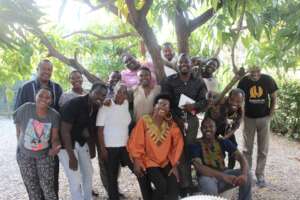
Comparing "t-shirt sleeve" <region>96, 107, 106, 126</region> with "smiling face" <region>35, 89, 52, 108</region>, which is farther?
"t-shirt sleeve" <region>96, 107, 106, 126</region>

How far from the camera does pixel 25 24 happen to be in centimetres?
215

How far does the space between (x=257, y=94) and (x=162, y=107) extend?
2054 mm

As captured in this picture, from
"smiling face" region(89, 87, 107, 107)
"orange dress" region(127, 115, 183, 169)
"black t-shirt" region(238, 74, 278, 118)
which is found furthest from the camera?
"black t-shirt" region(238, 74, 278, 118)

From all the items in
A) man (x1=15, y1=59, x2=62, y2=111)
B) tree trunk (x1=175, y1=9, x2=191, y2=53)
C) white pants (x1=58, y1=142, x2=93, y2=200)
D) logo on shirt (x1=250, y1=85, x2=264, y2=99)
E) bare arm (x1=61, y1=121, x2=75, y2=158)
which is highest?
tree trunk (x1=175, y1=9, x2=191, y2=53)

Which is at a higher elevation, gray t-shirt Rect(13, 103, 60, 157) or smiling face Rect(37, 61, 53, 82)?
smiling face Rect(37, 61, 53, 82)

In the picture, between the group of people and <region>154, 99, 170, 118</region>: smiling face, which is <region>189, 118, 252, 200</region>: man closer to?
the group of people

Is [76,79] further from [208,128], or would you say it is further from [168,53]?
[208,128]

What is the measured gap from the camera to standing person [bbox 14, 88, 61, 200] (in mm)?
4195

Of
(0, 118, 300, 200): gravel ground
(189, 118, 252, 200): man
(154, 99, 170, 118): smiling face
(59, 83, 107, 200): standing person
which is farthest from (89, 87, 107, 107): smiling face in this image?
(0, 118, 300, 200): gravel ground

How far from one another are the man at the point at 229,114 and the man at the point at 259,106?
0.47 meters

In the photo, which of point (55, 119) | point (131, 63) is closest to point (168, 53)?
point (131, 63)

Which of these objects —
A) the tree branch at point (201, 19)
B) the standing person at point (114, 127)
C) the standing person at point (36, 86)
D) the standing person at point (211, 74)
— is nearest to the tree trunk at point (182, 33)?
the tree branch at point (201, 19)

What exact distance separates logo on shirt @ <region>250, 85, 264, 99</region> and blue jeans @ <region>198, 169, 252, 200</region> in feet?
4.91

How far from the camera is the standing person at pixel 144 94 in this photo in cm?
473
